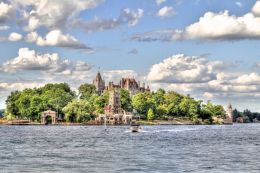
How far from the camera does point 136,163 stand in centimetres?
5969

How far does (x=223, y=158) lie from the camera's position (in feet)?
219

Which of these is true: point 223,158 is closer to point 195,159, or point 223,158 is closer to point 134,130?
point 195,159

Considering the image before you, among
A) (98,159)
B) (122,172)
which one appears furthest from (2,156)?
(122,172)

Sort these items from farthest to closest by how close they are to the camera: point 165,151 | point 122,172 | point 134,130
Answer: point 134,130
point 165,151
point 122,172

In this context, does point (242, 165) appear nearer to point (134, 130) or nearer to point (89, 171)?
point (89, 171)

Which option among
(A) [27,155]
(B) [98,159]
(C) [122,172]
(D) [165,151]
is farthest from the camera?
(D) [165,151]

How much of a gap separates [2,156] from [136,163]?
59.9ft

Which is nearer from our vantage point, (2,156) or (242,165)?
(242,165)

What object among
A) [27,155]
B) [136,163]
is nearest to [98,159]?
[136,163]

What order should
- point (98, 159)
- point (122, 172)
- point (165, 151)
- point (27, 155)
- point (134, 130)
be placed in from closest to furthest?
point (122, 172)
point (98, 159)
point (27, 155)
point (165, 151)
point (134, 130)

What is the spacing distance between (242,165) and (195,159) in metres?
7.72

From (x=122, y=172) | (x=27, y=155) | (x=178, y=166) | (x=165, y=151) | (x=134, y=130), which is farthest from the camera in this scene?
(x=134, y=130)

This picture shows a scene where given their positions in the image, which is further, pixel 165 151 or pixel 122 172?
pixel 165 151

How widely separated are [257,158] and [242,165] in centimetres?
876
